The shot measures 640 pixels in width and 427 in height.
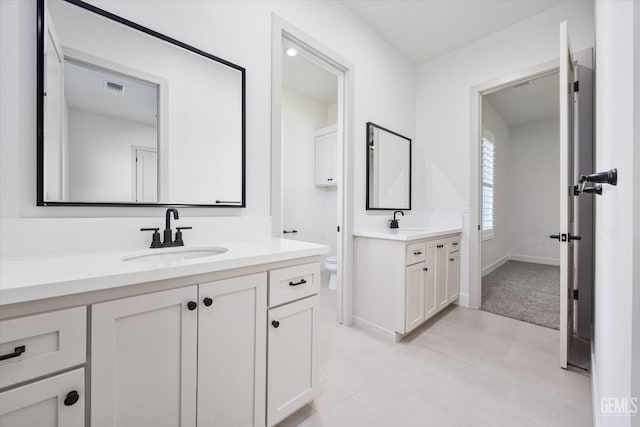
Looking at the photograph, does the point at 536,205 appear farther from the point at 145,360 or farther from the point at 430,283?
the point at 145,360

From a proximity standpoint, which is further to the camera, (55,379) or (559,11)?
(559,11)

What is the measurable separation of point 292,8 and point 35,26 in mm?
1506

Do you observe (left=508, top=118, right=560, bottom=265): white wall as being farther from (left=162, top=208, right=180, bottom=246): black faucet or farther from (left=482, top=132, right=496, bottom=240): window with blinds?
(left=162, top=208, right=180, bottom=246): black faucet

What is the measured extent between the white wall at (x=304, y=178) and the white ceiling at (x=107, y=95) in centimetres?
247

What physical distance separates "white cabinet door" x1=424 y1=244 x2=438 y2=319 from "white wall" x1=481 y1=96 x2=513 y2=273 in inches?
95.8

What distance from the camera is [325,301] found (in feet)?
9.84

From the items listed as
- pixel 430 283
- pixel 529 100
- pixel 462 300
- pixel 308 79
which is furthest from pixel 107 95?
pixel 529 100

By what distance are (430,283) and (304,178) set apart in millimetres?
2402

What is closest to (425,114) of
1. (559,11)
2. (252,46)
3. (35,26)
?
(559,11)

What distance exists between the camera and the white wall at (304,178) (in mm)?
3805

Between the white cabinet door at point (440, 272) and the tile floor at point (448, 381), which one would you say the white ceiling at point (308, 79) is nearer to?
the white cabinet door at point (440, 272)

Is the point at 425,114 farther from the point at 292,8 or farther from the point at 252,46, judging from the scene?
the point at 252,46

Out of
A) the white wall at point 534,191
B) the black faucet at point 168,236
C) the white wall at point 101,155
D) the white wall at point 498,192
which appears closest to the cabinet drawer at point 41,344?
the black faucet at point 168,236

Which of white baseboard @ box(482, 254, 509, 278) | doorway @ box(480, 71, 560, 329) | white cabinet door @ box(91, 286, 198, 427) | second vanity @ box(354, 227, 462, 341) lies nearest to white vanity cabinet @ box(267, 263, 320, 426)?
white cabinet door @ box(91, 286, 198, 427)
